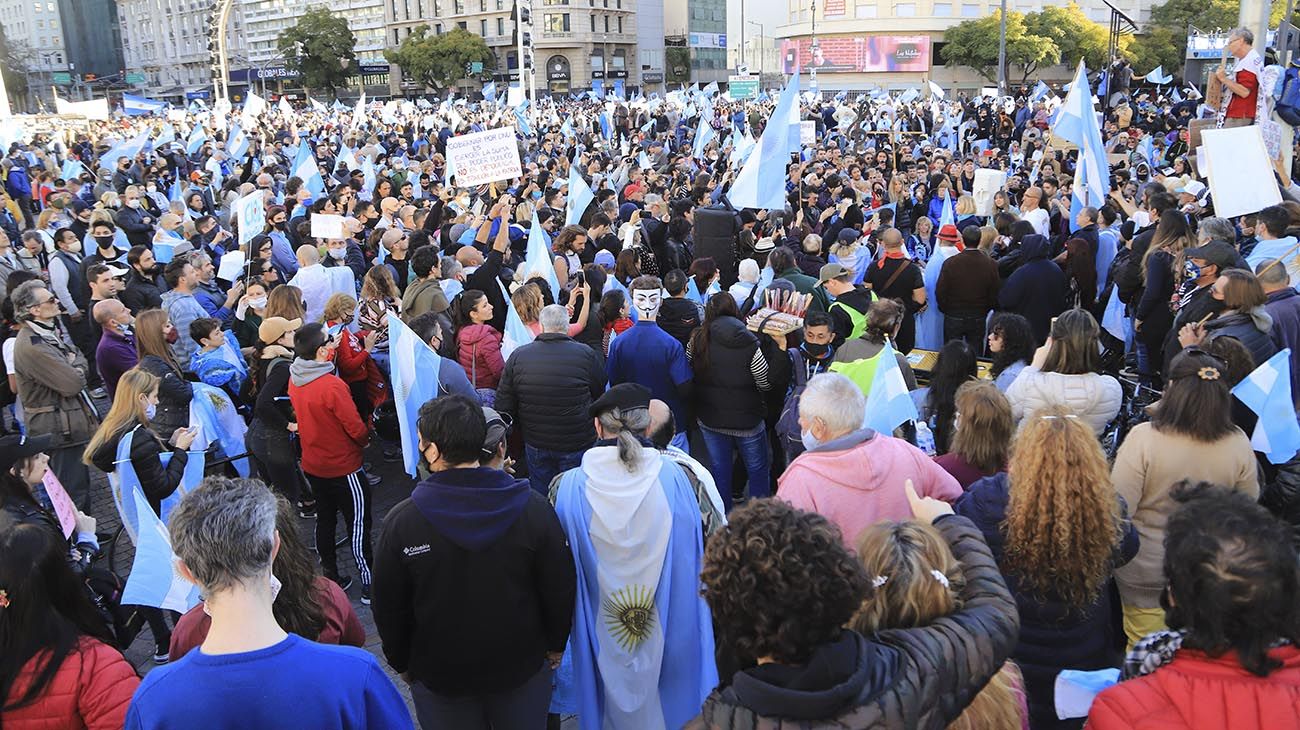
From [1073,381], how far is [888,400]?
0.88 metres

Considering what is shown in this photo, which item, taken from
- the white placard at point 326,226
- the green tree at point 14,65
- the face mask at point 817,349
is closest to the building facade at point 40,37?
the green tree at point 14,65

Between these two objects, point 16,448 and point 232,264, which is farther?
point 232,264

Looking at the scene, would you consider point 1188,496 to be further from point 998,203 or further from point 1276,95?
point 1276,95

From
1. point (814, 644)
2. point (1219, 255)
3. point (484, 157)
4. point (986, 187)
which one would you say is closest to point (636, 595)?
point (814, 644)

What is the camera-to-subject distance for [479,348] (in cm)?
623

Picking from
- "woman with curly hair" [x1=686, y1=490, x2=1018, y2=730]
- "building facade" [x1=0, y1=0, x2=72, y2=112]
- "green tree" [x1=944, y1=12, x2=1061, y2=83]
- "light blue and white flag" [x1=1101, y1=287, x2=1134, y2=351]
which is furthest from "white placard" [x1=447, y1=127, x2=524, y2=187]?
"building facade" [x1=0, y1=0, x2=72, y2=112]

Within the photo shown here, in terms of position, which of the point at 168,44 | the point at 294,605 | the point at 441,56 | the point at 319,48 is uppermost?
the point at 168,44

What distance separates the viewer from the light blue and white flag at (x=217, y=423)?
5363 mm

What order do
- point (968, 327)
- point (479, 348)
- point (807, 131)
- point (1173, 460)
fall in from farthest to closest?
point (807, 131)
point (968, 327)
point (479, 348)
point (1173, 460)

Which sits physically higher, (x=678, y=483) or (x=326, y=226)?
(x=326, y=226)

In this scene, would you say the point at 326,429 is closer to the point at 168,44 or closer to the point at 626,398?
the point at 626,398

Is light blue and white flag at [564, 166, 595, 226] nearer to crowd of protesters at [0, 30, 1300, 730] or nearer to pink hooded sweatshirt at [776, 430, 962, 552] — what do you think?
crowd of protesters at [0, 30, 1300, 730]

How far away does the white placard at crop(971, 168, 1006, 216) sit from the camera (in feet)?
38.1

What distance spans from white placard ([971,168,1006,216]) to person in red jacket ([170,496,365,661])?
1048 centimetres
